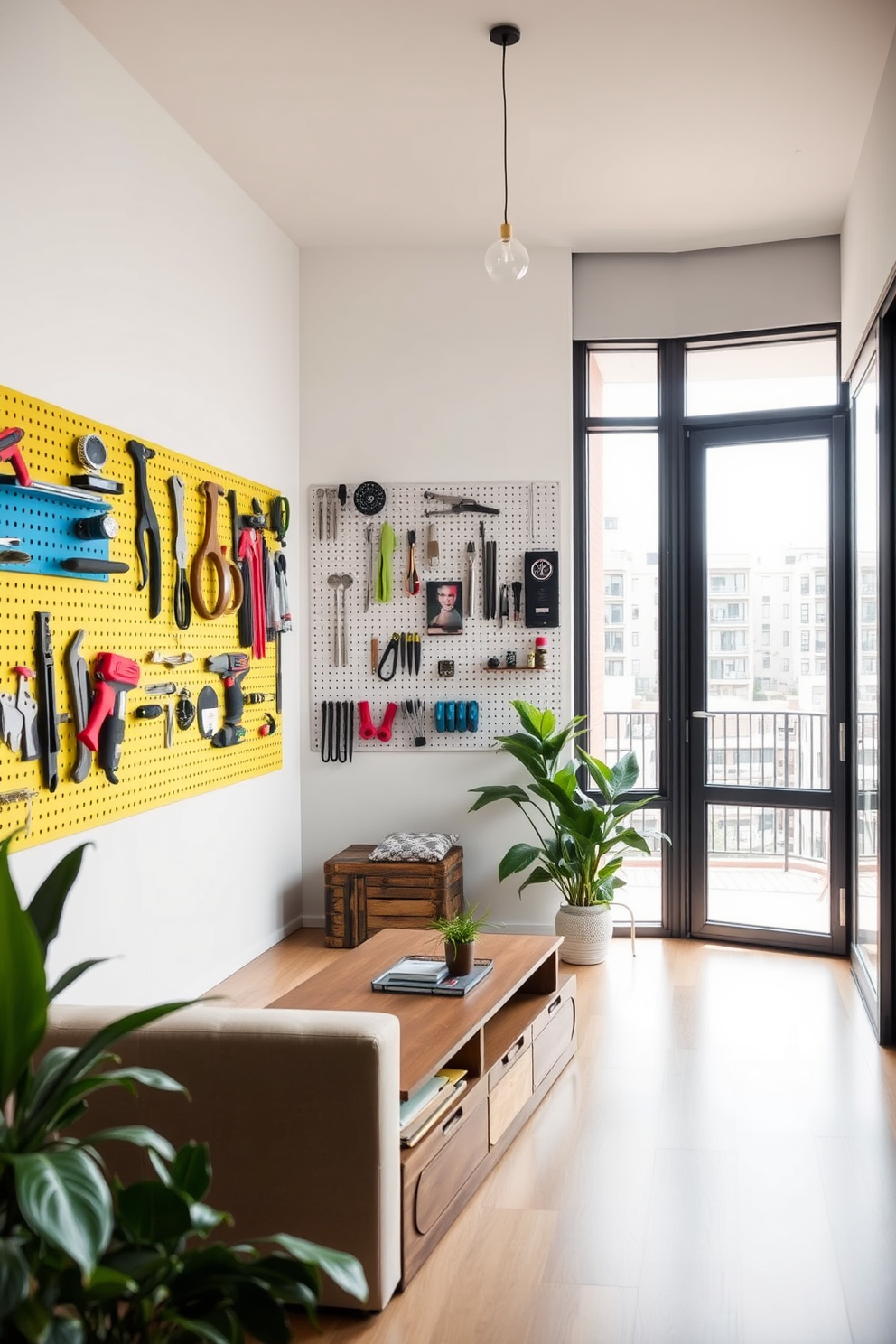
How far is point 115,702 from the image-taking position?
351 cm

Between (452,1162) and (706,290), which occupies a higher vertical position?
(706,290)

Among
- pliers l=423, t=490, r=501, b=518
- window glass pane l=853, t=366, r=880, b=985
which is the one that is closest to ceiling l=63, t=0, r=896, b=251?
window glass pane l=853, t=366, r=880, b=985

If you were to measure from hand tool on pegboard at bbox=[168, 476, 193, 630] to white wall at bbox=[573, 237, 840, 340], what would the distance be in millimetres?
2260

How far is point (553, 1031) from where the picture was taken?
357cm

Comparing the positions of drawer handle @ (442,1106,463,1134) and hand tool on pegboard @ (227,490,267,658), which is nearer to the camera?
drawer handle @ (442,1106,463,1134)

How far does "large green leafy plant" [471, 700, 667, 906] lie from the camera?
15.9ft

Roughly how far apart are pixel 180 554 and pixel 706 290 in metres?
2.81

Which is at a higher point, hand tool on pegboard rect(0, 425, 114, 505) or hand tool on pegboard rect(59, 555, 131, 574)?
hand tool on pegboard rect(0, 425, 114, 505)

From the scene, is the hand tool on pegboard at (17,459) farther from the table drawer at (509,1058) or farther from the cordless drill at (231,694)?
the table drawer at (509,1058)

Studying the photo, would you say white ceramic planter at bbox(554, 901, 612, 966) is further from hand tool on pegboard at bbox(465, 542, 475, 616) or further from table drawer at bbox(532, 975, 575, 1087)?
hand tool on pegboard at bbox(465, 542, 475, 616)

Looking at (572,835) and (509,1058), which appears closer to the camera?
(509,1058)

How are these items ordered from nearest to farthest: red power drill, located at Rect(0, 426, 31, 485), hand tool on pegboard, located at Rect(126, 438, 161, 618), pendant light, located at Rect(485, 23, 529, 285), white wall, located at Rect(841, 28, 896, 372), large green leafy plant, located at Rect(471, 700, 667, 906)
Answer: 1. red power drill, located at Rect(0, 426, 31, 485)
2. pendant light, located at Rect(485, 23, 529, 285)
3. white wall, located at Rect(841, 28, 896, 372)
4. hand tool on pegboard, located at Rect(126, 438, 161, 618)
5. large green leafy plant, located at Rect(471, 700, 667, 906)

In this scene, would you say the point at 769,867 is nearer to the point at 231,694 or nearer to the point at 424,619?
the point at 424,619

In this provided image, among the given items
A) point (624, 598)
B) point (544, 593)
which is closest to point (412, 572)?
point (544, 593)
